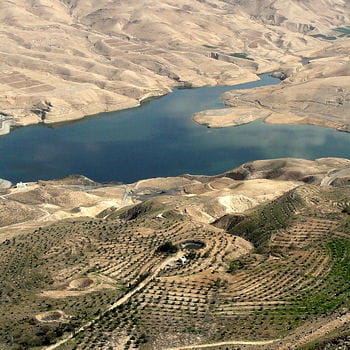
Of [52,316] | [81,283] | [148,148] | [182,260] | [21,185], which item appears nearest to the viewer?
[52,316]

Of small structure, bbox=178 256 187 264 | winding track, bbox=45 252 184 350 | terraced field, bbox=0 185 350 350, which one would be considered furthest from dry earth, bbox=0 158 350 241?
winding track, bbox=45 252 184 350

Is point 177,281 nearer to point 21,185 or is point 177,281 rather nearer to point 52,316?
point 52,316

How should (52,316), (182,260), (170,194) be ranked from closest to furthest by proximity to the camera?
(52,316)
(182,260)
(170,194)

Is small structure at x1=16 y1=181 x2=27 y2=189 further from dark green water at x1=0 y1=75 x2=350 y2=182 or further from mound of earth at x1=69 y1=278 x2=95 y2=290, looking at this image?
mound of earth at x1=69 y1=278 x2=95 y2=290

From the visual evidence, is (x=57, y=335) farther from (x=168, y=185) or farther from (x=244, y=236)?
(x=168, y=185)

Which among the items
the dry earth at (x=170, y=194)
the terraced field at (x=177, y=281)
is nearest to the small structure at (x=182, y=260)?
the terraced field at (x=177, y=281)

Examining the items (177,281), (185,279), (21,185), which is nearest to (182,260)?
(185,279)

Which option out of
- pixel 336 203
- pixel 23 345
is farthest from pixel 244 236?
pixel 23 345
